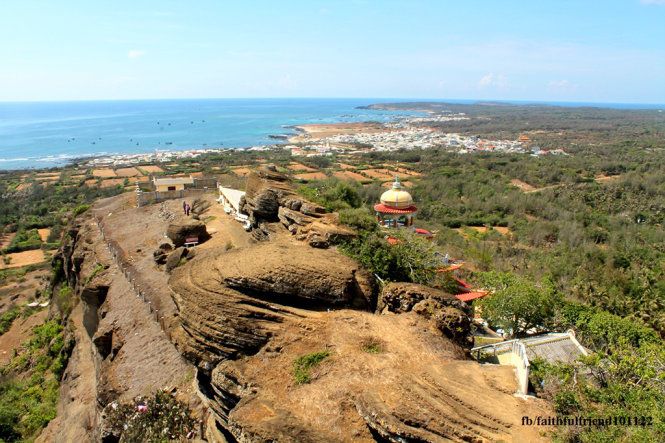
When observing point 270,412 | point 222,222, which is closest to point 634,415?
point 270,412

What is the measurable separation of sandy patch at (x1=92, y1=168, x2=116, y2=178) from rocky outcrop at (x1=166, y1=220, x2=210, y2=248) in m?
63.4

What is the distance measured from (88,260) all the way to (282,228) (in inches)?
554

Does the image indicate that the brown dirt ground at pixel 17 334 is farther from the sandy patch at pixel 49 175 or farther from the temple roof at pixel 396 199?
the sandy patch at pixel 49 175

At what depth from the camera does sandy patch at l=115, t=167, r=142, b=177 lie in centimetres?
7499

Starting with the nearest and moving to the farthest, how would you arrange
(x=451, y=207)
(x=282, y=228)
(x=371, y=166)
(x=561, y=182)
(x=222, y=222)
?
(x=282, y=228), (x=222, y=222), (x=451, y=207), (x=561, y=182), (x=371, y=166)

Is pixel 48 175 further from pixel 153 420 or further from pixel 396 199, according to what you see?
pixel 153 420

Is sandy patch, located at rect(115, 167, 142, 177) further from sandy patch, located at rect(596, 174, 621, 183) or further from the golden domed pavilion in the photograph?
sandy patch, located at rect(596, 174, 621, 183)

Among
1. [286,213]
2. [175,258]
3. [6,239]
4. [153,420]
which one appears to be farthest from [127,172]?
[153,420]

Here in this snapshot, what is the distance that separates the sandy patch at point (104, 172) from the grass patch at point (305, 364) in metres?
78.9

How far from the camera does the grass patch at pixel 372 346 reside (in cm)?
875

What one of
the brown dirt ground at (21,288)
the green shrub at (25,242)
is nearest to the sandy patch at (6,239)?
the green shrub at (25,242)

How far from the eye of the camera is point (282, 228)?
17.6 metres

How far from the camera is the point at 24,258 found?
43.4 m

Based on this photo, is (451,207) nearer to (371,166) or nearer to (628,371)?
(371,166)
